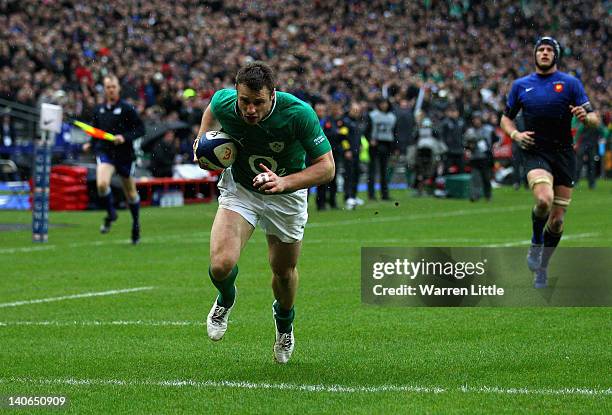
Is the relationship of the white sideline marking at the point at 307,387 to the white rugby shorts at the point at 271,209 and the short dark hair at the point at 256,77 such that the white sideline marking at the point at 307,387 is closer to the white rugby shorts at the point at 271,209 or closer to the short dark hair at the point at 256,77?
the white rugby shorts at the point at 271,209

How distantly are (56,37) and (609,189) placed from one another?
607 inches

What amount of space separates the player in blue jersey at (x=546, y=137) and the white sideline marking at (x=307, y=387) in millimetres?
4822

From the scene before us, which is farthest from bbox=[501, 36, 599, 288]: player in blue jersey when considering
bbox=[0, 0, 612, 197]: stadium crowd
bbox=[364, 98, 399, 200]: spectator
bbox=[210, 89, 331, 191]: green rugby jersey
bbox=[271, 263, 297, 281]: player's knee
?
bbox=[364, 98, 399, 200]: spectator

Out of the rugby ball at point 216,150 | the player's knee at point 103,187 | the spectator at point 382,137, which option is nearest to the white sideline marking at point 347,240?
the player's knee at point 103,187

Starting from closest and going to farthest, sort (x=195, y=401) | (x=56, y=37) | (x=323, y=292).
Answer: (x=195, y=401)
(x=323, y=292)
(x=56, y=37)

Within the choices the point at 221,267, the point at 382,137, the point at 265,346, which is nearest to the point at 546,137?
the point at 265,346

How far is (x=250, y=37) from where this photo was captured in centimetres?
4119

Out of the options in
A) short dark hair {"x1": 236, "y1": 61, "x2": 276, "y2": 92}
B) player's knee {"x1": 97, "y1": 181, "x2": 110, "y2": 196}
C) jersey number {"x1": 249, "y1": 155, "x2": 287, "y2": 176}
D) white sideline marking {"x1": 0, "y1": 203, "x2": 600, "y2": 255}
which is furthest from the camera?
player's knee {"x1": 97, "y1": 181, "x2": 110, "y2": 196}

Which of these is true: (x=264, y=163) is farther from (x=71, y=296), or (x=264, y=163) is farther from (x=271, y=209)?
(x=71, y=296)

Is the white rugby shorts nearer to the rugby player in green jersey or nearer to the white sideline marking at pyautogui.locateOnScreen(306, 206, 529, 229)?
the rugby player in green jersey

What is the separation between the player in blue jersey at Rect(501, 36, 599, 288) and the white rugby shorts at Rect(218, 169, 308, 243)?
14.1 ft

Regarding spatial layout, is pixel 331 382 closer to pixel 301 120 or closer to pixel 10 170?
pixel 301 120

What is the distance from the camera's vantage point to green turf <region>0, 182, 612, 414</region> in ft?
21.4

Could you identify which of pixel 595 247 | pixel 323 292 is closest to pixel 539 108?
pixel 323 292
